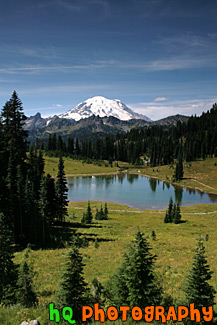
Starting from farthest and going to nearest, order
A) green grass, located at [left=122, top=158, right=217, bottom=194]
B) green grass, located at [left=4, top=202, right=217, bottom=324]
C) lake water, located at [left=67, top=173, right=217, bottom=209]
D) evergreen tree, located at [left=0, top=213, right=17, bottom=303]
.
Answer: green grass, located at [left=122, top=158, right=217, bottom=194] < lake water, located at [left=67, top=173, right=217, bottom=209] < green grass, located at [left=4, top=202, right=217, bottom=324] < evergreen tree, located at [left=0, top=213, right=17, bottom=303]

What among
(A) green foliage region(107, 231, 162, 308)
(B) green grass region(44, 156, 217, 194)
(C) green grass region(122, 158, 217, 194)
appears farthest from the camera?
(B) green grass region(44, 156, 217, 194)

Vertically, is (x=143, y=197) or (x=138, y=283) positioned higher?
(x=138, y=283)

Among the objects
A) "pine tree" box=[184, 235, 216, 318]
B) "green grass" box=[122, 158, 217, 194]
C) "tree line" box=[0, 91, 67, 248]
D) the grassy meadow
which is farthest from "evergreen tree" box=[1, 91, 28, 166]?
"green grass" box=[122, 158, 217, 194]

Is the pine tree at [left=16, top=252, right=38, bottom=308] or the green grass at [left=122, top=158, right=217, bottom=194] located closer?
the pine tree at [left=16, top=252, right=38, bottom=308]

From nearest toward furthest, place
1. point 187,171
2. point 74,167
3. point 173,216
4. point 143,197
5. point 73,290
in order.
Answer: point 73,290 → point 173,216 → point 143,197 → point 187,171 → point 74,167

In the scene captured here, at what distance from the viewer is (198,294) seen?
29.3ft

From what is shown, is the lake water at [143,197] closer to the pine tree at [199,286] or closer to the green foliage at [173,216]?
the green foliage at [173,216]

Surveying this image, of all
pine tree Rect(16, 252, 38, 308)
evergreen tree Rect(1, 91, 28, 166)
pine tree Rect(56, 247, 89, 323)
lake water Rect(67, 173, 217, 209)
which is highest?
evergreen tree Rect(1, 91, 28, 166)

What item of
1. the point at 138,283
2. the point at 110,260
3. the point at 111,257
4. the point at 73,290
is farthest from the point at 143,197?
the point at 73,290

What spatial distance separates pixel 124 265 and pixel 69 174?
458 feet

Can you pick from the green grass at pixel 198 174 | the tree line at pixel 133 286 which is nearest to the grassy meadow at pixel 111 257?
the tree line at pixel 133 286

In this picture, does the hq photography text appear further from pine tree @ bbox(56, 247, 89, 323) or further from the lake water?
the lake water

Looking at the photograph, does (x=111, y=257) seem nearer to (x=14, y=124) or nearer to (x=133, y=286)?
(x=133, y=286)

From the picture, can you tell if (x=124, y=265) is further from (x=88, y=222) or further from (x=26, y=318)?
(x=88, y=222)
